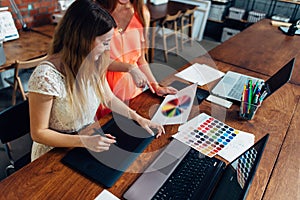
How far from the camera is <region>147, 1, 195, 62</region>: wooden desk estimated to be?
3.41 metres

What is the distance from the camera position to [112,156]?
0.95m

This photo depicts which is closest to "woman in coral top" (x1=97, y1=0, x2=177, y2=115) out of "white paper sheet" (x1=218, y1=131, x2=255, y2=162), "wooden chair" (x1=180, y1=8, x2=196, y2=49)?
"white paper sheet" (x1=218, y1=131, x2=255, y2=162)

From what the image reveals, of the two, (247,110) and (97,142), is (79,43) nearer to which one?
(97,142)

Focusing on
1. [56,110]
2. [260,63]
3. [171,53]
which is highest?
[56,110]

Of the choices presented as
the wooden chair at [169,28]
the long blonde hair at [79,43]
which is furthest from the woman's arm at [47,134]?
the wooden chair at [169,28]

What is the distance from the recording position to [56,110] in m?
1.08

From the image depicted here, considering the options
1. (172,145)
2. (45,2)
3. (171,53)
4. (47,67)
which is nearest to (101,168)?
(172,145)

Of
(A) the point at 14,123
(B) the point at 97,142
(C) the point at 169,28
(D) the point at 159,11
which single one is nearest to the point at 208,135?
(B) the point at 97,142

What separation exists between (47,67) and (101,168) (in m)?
0.46

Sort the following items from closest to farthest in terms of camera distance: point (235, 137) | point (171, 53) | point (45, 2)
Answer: point (235, 137) → point (45, 2) → point (171, 53)

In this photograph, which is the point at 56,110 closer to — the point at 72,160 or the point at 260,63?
the point at 72,160

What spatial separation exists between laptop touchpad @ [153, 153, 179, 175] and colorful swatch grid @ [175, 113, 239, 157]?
118mm

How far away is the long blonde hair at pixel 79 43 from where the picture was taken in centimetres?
95

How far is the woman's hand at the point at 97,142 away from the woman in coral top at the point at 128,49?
0.48 meters
